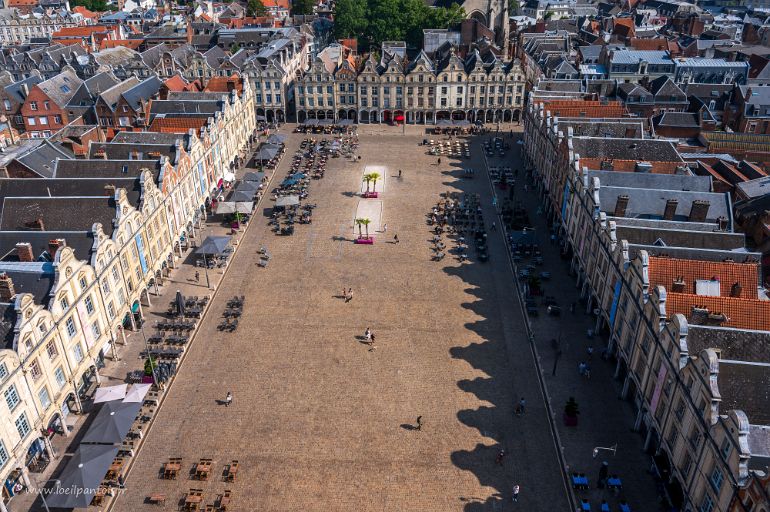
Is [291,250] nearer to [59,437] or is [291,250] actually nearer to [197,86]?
Answer: [59,437]

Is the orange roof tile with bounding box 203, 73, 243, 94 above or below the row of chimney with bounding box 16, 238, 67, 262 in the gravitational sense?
above

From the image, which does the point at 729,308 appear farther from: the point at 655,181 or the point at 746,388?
the point at 655,181

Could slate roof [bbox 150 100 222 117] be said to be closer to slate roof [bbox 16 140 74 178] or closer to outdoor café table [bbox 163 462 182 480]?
slate roof [bbox 16 140 74 178]

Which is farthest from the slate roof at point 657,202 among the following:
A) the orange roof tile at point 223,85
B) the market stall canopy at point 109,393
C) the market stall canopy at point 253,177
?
→ the orange roof tile at point 223,85

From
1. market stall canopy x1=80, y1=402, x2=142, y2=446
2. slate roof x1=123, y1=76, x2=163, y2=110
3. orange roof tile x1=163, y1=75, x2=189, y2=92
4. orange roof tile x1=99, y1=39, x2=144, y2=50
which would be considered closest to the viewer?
market stall canopy x1=80, y1=402, x2=142, y2=446

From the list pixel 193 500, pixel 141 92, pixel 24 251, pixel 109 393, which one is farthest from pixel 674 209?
pixel 141 92

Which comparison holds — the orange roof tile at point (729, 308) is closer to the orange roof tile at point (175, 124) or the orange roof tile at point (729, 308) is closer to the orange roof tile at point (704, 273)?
the orange roof tile at point (704, 273)

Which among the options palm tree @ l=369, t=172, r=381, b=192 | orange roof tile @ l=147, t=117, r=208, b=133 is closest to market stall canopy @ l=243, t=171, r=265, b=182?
orange roof tile @ l=147, t=117, r=208, b=133
